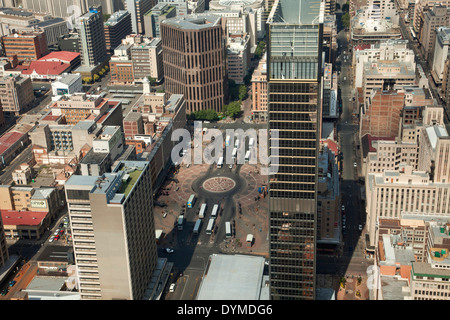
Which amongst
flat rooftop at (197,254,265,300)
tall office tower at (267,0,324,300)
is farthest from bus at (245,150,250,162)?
tall office tower at (267,0,324,300)

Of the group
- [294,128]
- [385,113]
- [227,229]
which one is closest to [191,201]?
[227,229]

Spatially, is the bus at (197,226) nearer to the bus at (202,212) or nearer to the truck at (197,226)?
the truck at (197,226)

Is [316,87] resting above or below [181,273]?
above

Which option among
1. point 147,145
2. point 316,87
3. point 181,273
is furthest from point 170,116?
point 316,87

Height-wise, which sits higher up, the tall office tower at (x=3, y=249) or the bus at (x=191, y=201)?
the tall office tower at (x=3, y=249)

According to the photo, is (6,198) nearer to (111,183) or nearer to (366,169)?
(111,183)

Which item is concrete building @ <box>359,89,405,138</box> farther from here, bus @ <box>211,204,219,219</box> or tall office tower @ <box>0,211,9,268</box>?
tall office tower @ <box>0,211,9,268</box>

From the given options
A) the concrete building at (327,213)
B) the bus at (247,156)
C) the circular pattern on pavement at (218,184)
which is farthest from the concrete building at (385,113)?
the circular pattern on pavement at (218,184)
